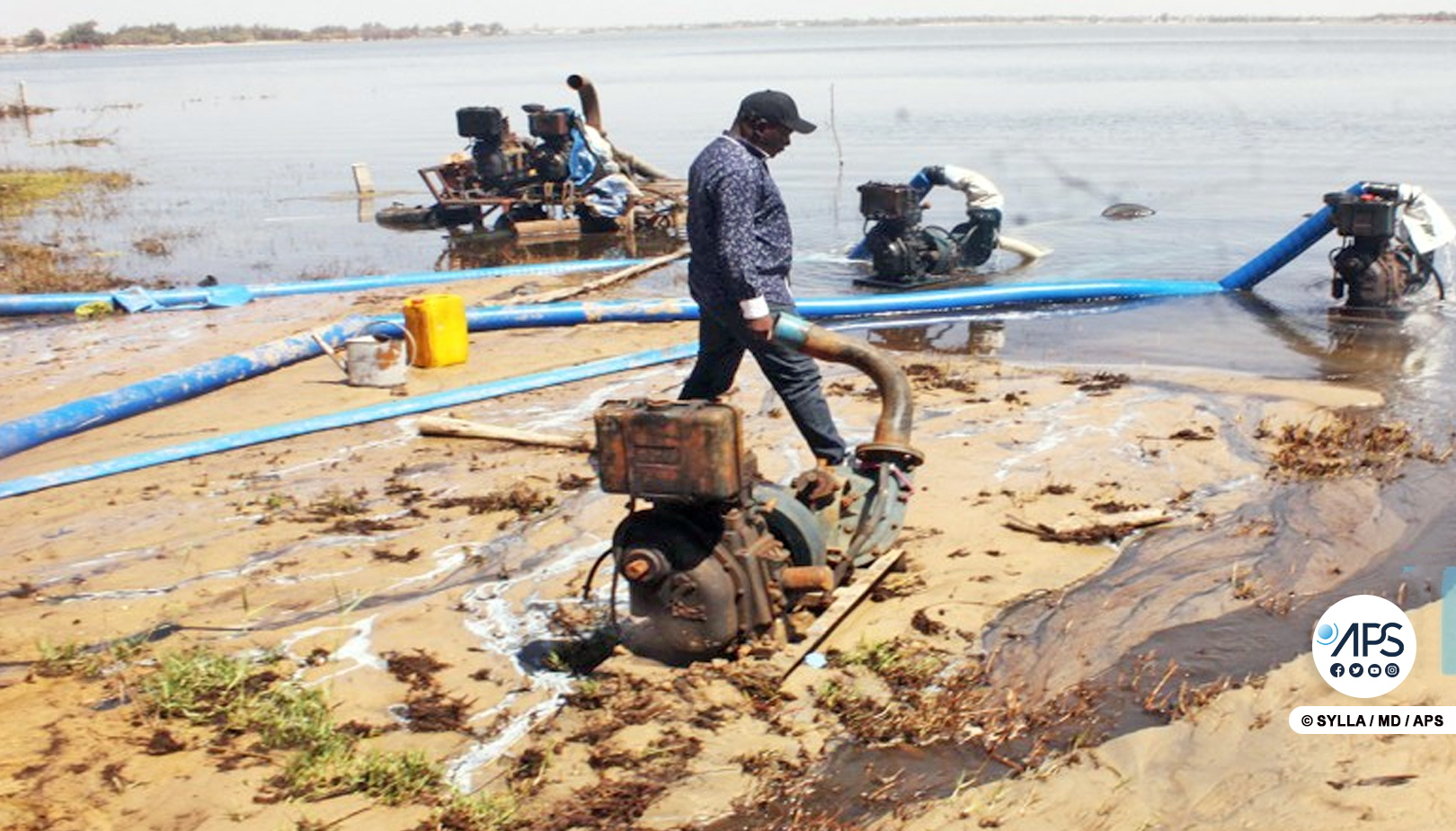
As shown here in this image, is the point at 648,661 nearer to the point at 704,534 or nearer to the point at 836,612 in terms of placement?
the point at 704,534

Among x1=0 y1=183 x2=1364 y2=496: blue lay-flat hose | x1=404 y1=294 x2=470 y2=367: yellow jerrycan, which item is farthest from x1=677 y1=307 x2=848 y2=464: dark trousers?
x1=404 y1=294 x2=470 y2=367: yellow jerrycan

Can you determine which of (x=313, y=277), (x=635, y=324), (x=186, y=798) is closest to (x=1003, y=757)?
(x=186, y=798)

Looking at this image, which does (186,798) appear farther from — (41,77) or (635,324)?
(41,77)

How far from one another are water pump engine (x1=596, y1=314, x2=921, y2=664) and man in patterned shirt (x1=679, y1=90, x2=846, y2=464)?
14.1 inches

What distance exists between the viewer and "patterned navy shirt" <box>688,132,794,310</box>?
5.40 meters

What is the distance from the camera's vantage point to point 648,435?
4812 mm

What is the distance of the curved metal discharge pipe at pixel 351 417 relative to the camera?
297 inches

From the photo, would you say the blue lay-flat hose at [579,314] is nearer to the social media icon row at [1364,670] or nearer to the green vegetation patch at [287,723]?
the green vegetation patch at [287,723]

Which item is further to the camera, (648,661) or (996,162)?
(996,162)

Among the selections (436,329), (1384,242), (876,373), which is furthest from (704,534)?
(1384,242)

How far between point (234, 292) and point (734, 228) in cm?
914

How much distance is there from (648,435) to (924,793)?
1.51 m

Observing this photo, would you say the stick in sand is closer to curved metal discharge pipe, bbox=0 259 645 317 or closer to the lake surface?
the lake surface

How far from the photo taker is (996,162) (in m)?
25.5
